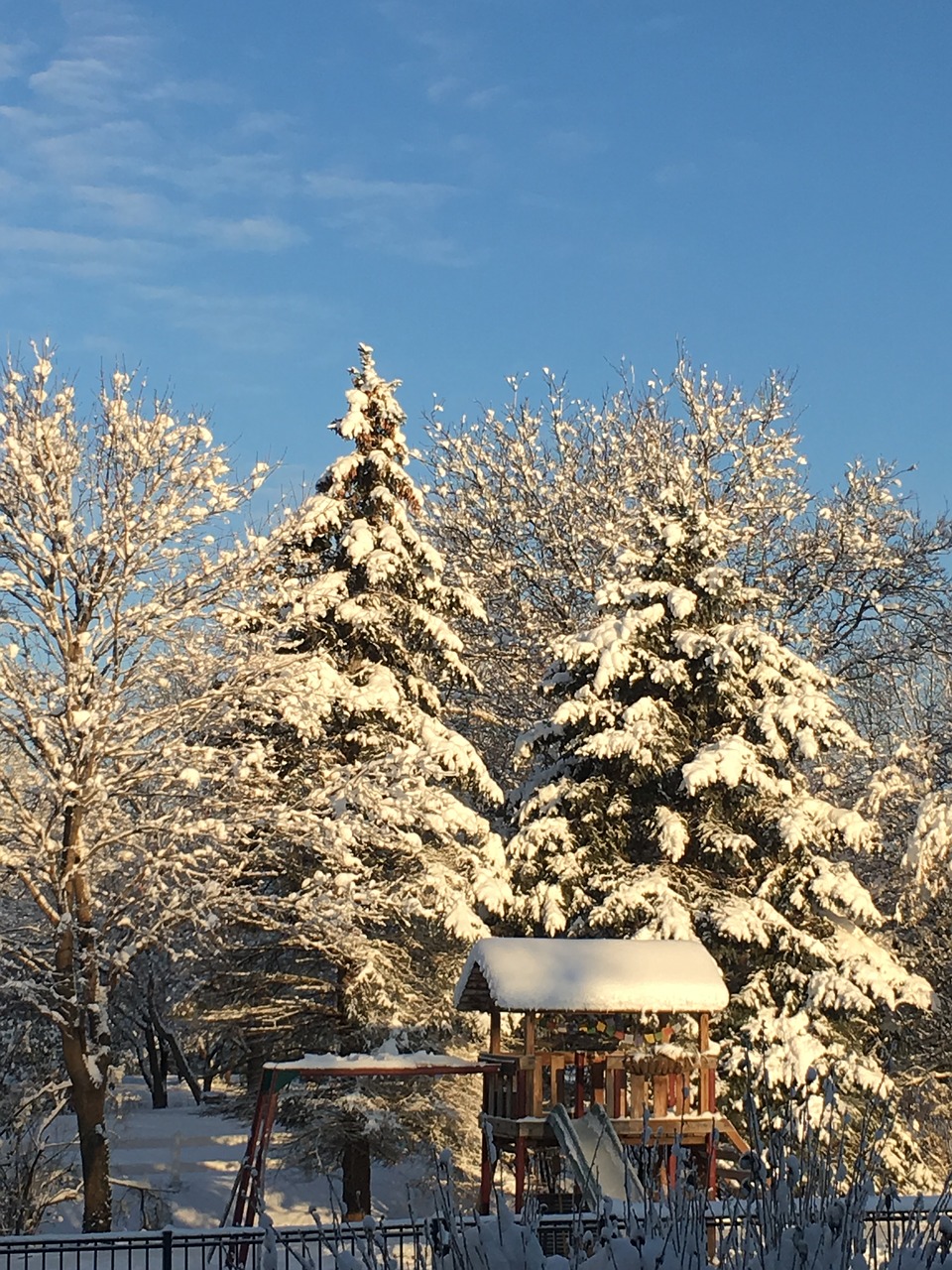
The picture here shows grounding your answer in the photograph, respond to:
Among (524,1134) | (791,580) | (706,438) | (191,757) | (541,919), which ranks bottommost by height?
(524,1134)

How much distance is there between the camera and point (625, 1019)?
2061cm

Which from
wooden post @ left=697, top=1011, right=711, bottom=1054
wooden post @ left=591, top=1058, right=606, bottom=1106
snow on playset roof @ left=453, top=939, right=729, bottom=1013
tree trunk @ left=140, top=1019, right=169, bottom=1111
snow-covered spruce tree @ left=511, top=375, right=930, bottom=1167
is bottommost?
tree trunk @ left=140, top=1019, right=169, bottom=1111

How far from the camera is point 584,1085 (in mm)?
17641

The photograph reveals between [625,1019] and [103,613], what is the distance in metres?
9.54

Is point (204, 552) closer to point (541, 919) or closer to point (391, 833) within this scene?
point (391, 833)

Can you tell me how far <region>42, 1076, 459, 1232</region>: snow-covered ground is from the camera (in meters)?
20.9

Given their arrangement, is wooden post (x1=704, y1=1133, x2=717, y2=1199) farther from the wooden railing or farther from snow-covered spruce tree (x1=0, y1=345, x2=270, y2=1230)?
snow-covered spruce tree (x1=0, y1=345, x2=270, y2=1230)

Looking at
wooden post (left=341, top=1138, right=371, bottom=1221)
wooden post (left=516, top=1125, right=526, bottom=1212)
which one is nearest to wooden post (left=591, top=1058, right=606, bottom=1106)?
wooden post (left=516, top=1125, right=526, bottom=1212)

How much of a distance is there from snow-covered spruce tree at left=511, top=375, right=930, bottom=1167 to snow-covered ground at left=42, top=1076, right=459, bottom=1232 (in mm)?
5021

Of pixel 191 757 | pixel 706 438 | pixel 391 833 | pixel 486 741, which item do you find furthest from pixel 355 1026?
pixel 706 438

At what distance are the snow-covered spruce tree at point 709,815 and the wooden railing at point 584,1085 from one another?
3.87 ft

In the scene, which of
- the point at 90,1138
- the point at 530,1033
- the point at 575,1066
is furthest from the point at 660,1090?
the point at 90,1138

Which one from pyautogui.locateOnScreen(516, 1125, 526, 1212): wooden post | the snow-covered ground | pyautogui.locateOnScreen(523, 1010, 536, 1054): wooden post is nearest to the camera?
pyautogui.locateOnScreen(516, 1125, 526, 1212): wooden post

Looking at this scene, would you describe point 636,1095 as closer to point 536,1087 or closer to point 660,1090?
point 660,1090
